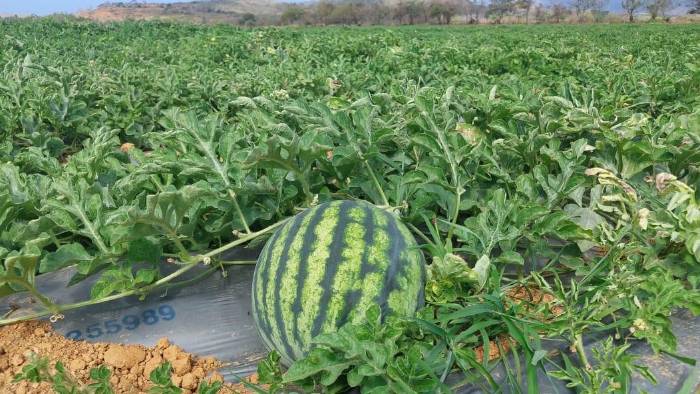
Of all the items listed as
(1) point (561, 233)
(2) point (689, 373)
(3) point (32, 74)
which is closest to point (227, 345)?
(1) point (561, 233)

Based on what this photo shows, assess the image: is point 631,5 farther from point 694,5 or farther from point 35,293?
point 35,293

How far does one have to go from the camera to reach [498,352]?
1.74 m

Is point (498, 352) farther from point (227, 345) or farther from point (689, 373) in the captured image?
point (227, 345)

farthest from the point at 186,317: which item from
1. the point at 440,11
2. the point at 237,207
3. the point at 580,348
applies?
the point at 440,11

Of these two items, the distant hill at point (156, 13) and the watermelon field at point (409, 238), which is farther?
the distant hill at point (156, 13)

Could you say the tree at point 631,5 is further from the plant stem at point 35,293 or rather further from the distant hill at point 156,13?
the plant stem at point 35,293

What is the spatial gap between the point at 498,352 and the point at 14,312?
167 centimetres

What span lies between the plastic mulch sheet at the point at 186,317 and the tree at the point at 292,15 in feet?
241

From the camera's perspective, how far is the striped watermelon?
5.36 ft

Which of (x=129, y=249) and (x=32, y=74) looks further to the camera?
(x=32, y=74)

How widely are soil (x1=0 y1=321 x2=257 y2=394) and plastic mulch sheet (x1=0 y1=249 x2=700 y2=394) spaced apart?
0.04 meters

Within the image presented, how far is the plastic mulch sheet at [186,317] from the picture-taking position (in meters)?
1.92

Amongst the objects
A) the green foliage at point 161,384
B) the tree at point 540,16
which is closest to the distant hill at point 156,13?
the tree at point 540,16

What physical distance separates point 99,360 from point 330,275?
85 cm
